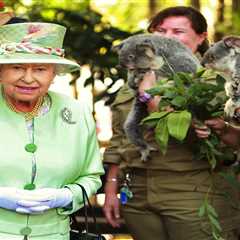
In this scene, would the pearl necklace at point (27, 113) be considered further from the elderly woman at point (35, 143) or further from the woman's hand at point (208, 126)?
the woman's hand at point (208, 126)

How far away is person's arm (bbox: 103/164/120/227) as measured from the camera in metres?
4.16

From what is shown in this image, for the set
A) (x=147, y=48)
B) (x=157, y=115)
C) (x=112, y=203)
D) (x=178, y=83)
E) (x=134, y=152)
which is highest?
(x=147, y=48)

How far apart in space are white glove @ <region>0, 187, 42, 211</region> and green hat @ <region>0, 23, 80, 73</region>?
→ 516 mm

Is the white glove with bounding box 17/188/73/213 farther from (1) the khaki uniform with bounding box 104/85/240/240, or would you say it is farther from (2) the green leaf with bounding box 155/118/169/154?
(1) the khaki uniform with bounding box 104/85/240/240

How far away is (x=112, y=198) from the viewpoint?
4164mm

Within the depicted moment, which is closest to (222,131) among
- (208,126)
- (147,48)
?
(208,126)

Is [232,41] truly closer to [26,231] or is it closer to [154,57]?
[154,57]

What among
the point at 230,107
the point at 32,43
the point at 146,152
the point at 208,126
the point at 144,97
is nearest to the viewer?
the point at 32,43

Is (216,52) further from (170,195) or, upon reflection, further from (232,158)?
(170,195)

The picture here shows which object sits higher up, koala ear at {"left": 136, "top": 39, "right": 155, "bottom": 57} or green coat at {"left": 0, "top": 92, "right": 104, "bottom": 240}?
koala ear at {"left": 136, "top": 39, "right": 155, "bottom": 57}

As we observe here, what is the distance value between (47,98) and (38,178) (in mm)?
371

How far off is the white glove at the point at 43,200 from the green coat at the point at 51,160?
7cm

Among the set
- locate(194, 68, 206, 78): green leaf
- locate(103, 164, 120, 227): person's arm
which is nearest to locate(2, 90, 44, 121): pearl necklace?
locate(194, 68, 206, 78): green leaf

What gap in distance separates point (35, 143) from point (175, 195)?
3.07 ft
